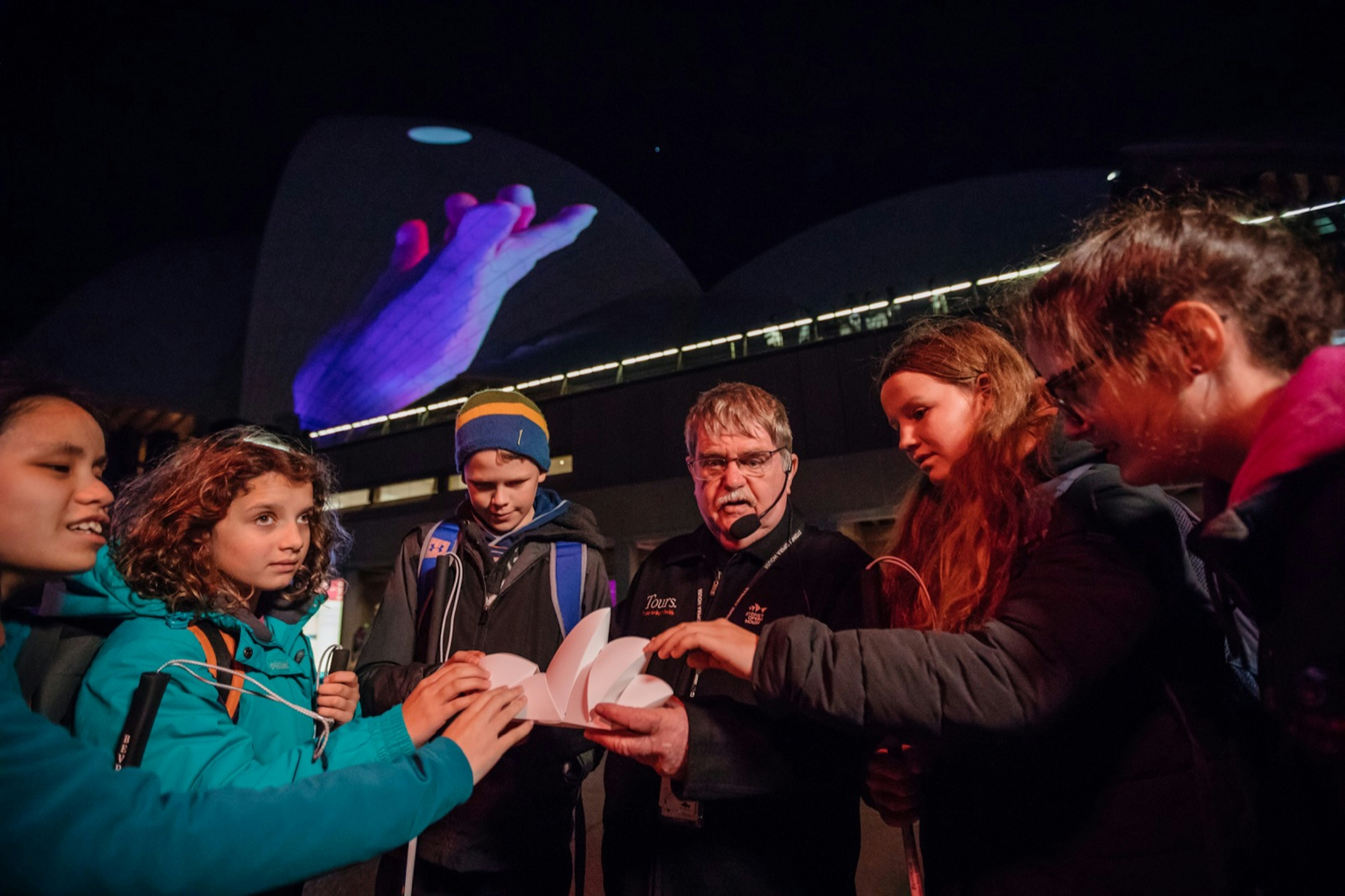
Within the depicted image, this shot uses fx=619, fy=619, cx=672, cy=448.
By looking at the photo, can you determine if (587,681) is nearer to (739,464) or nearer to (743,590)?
(743,590)

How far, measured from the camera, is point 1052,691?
1.10m

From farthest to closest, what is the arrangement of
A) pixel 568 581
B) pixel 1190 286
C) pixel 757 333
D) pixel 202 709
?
pixel 757 333
pixel 568 581
pixel 202 709
pixel 1190 286

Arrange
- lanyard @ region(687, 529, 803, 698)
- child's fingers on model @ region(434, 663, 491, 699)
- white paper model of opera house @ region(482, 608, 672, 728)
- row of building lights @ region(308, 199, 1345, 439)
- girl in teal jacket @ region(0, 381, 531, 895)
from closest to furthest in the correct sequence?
girl in teal jacket @ region(0, 381, 531, 895) < white paper model of opera house @ region(482, 608, 672, 728) < child's fingers on model @ region(434, 663, 491, 699) < lanyard @ region(687, 529, 803, 698) < row of building lights @ region(308, 199, 1345, 439)

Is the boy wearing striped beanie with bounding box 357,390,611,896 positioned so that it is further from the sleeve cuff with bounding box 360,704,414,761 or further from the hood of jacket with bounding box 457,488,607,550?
the sleeve cuff with bounding box 360,704,414,761

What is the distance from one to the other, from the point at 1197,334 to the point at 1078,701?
686 mm

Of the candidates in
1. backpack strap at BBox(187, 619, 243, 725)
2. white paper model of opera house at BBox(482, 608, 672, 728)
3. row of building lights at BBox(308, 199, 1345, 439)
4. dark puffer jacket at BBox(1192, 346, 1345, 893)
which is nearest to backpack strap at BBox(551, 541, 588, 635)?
white paper model of opera house at BBox(482, 608, 672, 728)

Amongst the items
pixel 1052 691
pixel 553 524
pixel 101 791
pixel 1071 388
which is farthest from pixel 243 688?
pixel 1071 388

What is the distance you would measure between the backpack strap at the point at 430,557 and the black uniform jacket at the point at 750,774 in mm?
873

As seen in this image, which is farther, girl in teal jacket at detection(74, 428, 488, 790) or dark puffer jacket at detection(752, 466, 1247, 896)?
girl in teal jacket at detection(74, 428, 488, 790)

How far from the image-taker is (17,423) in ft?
4.00

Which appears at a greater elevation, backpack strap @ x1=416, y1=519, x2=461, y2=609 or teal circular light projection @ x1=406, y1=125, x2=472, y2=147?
teal circular light projection @ x1=406, y1=125, x2=472, y2=147

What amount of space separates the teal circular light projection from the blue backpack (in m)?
33.1

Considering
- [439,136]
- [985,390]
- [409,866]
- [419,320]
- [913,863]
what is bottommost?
[913,863]

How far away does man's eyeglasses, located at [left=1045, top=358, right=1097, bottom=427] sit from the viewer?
4.07 feet
